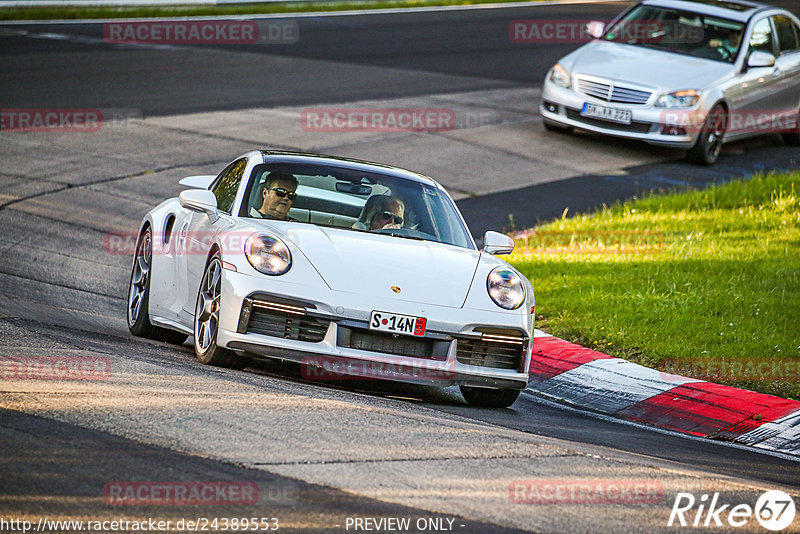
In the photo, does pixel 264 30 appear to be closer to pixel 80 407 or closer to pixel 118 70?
pixel 118 70

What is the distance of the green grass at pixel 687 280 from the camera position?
8.93 m

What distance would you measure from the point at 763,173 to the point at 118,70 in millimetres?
10493

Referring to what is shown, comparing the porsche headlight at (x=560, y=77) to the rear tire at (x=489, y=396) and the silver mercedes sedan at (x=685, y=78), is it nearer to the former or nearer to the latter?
the silver mercedes sedan at (x=685, y=78)

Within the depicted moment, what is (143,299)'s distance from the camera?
27.8 ft

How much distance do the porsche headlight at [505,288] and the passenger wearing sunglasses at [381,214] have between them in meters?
0.92

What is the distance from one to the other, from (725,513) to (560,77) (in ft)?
41.4

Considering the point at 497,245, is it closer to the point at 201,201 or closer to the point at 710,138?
the point at 201,201

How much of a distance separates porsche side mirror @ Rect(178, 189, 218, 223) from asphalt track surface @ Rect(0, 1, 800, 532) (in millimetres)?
945

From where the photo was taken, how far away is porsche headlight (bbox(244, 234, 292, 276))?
690 centimetres
